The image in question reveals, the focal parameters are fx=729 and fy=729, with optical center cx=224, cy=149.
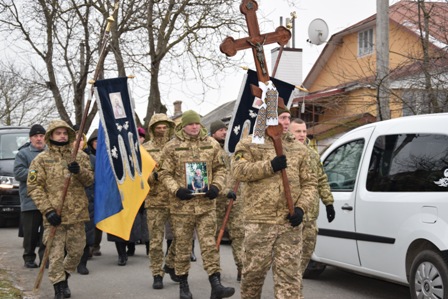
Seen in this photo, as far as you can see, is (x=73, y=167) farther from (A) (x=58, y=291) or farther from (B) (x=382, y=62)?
(B) (x=382, y=62)

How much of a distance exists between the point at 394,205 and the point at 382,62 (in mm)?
5468

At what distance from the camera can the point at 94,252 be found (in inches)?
438

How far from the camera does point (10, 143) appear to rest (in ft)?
51.2

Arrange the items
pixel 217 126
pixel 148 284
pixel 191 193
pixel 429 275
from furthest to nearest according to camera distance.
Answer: pixel 217 126 → pixel 148 284 → pixel 191 193 → pixel 429 275

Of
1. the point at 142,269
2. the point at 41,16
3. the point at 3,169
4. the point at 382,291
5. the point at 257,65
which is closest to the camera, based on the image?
the point at 257,65

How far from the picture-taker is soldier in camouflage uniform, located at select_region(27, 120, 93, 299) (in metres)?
7.36

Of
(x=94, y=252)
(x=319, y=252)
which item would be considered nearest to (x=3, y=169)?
(x=94, y=252)

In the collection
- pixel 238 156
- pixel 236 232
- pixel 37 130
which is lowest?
pixel 236 232

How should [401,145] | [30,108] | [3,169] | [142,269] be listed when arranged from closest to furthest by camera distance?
[401,145] → [142,269] → [3,169] → [30,108]

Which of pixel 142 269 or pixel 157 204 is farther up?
pixel 157 204

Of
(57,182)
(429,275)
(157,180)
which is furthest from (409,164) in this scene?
(57,182)

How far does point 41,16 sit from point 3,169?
37.0 feet

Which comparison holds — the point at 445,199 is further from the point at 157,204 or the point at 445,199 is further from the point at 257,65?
the point at 157,204

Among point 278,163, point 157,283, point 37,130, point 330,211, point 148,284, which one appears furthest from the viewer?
point 37,130
